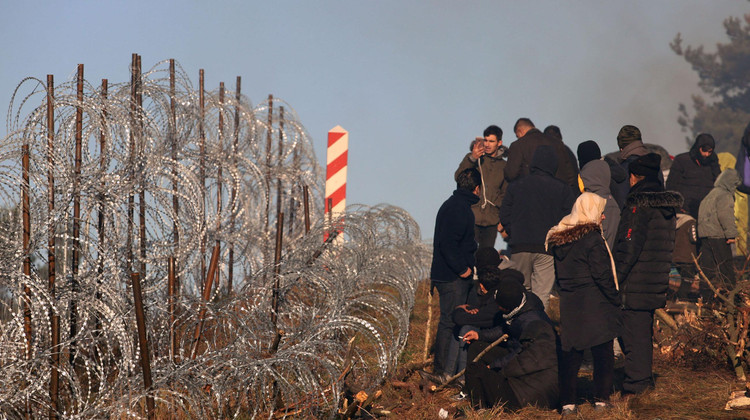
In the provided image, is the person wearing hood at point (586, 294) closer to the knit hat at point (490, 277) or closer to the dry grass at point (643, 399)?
the dry grass at point (643, 399)

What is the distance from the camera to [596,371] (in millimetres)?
6484

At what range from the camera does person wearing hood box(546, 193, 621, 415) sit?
20.6 feet

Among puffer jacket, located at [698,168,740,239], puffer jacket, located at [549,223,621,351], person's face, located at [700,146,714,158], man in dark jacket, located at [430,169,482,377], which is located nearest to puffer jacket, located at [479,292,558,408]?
puffer jacket, located at [549,223,621,351]

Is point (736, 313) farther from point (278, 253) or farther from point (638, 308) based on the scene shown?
point (278, 253)

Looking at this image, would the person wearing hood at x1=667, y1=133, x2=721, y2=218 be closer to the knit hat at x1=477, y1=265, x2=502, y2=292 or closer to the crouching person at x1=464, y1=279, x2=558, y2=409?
the knit hat at x1=477, y1=265, x2=502, y2=292

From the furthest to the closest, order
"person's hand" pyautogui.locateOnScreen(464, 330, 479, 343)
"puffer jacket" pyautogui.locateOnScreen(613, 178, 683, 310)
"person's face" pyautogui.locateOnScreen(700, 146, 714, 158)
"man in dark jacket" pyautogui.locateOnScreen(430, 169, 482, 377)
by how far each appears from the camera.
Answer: "person's face" pyautogui.locateOnScreen(700, 146, 714, 158), "man in dark jacket" pyautogui.locateOnScreen(430, 169, 482, 377), "person's hand" pyautogui.locateOnScreen(464, 330, 479, 343), "puffer jacket" pyautogui.locateOnScreen(613, 178, 683, 310)

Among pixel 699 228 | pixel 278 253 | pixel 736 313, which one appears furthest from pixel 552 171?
pixel 699 228

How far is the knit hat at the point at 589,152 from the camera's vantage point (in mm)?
7730

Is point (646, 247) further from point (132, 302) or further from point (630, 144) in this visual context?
point (132, 302)

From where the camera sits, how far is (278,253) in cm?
734

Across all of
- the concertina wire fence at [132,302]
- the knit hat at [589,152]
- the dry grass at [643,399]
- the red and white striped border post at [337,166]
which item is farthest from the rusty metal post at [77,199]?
the red and white striped border post at [337,166]

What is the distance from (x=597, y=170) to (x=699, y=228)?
3355mm

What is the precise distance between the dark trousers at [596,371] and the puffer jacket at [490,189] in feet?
10.5

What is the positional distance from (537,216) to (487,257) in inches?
45.8
